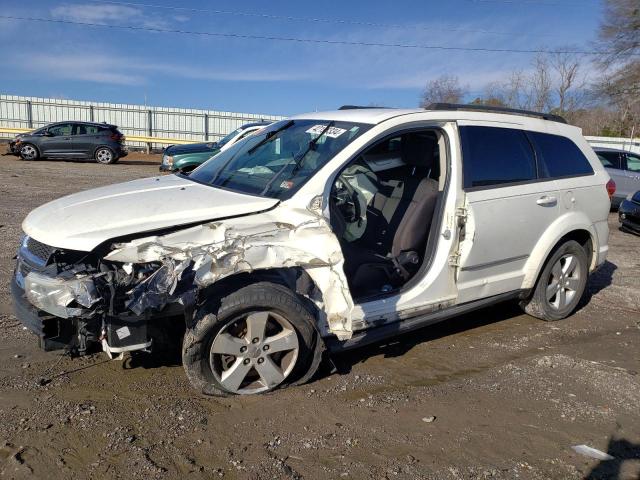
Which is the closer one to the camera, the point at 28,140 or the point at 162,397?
the point at 162,397

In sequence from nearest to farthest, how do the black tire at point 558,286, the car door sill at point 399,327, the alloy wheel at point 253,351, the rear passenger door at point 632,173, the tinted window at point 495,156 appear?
the alloy wheel at point 253,351
the car door sill at point 399,327
the tinted window at point 495,156
the black tire at point 558,286
the rear passenger door at point 632,173

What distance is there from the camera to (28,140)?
20.3 m

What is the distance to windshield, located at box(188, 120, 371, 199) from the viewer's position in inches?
147

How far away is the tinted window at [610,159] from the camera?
12.9 metres

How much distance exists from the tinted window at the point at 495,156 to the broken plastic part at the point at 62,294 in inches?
110

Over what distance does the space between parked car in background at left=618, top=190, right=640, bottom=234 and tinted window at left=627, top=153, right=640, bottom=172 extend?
3502 mm

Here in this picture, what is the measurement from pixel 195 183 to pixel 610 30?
36.3 meters

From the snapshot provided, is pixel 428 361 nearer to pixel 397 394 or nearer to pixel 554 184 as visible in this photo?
pixel 397 394

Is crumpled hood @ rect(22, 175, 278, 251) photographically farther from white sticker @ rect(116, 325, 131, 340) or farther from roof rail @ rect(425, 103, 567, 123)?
roof rail @ rect(425, 103, 567, 123)

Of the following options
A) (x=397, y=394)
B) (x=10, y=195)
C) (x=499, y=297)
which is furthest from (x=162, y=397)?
(x=10, y=195)

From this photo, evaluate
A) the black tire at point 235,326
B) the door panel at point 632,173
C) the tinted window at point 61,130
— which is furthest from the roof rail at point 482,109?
the tinted window at point 61,130

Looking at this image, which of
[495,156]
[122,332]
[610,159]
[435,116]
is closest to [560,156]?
[495,156]

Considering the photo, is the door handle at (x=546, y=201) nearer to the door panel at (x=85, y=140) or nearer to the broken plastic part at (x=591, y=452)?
the broken plastic part at (x=591, y=452)

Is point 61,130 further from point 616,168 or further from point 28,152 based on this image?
point 616,168
